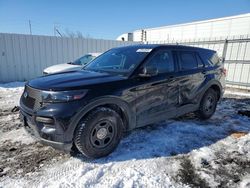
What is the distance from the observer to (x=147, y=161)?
3.34 meters

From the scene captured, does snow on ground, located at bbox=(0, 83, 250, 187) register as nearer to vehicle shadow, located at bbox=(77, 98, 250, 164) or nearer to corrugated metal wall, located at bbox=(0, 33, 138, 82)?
vehicle shadow, located at bbox=(77, 98, 250, 164)

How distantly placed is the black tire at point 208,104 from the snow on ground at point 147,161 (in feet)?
1.46

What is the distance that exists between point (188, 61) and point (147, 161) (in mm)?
2446

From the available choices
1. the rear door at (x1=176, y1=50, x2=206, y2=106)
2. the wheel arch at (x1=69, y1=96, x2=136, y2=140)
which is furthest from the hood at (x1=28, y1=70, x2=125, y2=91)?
the rear door at (x1=176, y1=50, x2=206, y2=106)

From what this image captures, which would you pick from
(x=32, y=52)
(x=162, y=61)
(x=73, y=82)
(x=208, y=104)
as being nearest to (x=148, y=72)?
(x=162, y=61)

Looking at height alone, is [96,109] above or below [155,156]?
above

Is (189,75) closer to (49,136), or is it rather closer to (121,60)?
(121,60)

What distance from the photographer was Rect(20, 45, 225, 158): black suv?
2961 mm

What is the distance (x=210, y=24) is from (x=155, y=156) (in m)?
10.7

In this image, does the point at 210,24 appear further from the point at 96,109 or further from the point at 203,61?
the point at 96,109

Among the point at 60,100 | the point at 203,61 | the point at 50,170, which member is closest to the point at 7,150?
the point at 50,170

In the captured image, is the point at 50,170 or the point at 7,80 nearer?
the point at 50,170

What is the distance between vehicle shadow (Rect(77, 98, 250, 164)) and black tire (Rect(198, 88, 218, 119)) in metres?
0.16

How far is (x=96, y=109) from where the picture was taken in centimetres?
321
